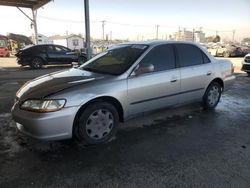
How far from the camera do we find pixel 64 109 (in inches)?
127

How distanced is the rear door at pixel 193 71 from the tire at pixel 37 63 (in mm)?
11493

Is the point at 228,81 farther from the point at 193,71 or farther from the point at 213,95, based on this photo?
the point at 193,71

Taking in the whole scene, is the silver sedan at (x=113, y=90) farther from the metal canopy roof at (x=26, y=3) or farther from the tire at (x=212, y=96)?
the metal canopy roof at (x=26, y=3)

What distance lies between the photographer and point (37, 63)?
14.3 metres

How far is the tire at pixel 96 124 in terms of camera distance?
347 centimetres

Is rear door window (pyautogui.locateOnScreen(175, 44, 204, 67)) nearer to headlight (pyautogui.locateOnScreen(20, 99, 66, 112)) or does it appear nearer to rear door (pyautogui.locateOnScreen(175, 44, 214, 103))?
rear door (pyautogui.locateOnScreen(175, 44, 214, 103))

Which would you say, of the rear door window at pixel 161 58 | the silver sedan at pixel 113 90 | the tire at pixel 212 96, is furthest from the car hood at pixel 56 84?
the tire at pixel 212 96

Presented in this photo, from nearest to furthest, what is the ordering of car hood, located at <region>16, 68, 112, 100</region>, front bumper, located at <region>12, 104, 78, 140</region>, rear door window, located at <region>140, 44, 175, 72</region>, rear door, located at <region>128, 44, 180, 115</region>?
front bumper, located at <region>12, 104, 78, 140</region>, car hood, located at <region>16, 68, 112, 100</region>, rear door, located at <region>128, 44, 180, 115</region>, rear door window, located at <region>140, 44, 175, 72</region>

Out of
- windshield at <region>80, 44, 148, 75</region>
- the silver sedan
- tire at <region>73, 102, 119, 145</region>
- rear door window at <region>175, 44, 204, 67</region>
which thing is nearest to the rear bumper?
the silver sedan

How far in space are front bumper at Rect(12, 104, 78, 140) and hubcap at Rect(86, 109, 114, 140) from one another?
0.33 metres

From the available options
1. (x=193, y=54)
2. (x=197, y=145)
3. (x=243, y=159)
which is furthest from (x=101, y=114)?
(x=193, y=54)

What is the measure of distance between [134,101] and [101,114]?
62 cm

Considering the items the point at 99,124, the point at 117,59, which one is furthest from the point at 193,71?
the point at 99,124

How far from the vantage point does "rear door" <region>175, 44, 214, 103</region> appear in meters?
4.65
